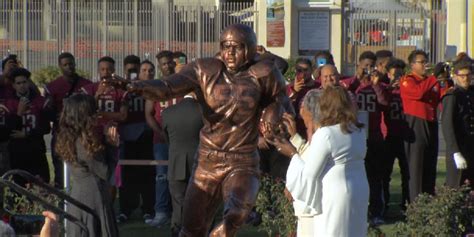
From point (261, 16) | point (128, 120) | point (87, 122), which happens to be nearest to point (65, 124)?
point (87, 122)

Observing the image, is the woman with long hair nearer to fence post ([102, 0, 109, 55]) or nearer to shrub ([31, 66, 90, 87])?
shrub ([31, 66, 90, 87])

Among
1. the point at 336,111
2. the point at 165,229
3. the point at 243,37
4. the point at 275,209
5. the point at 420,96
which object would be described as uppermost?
the point at 243,37

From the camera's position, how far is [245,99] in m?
8.76

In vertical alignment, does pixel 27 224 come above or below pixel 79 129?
below

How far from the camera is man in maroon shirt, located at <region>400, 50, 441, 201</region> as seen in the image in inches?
527

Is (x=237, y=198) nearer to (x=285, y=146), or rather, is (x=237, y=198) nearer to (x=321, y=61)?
(x=285, y=146)

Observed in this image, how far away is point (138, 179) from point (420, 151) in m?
3.26

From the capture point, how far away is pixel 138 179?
13680mm

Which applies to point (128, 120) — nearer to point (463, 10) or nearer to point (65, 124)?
point (65, 124)

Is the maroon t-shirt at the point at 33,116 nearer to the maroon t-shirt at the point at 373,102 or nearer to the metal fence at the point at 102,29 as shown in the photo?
the maroon t-shirt at the point at 373,102

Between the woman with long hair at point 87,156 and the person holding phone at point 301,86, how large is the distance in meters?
2.82

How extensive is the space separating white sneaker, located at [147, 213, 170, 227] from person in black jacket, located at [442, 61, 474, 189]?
317 centimetres

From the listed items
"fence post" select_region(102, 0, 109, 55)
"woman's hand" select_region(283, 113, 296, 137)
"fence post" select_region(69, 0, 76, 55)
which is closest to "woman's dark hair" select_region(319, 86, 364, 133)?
"woman's hand" select_region(283, 113, 296, 137)

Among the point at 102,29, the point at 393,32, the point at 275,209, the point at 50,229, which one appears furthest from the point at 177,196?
the point at 102,29
